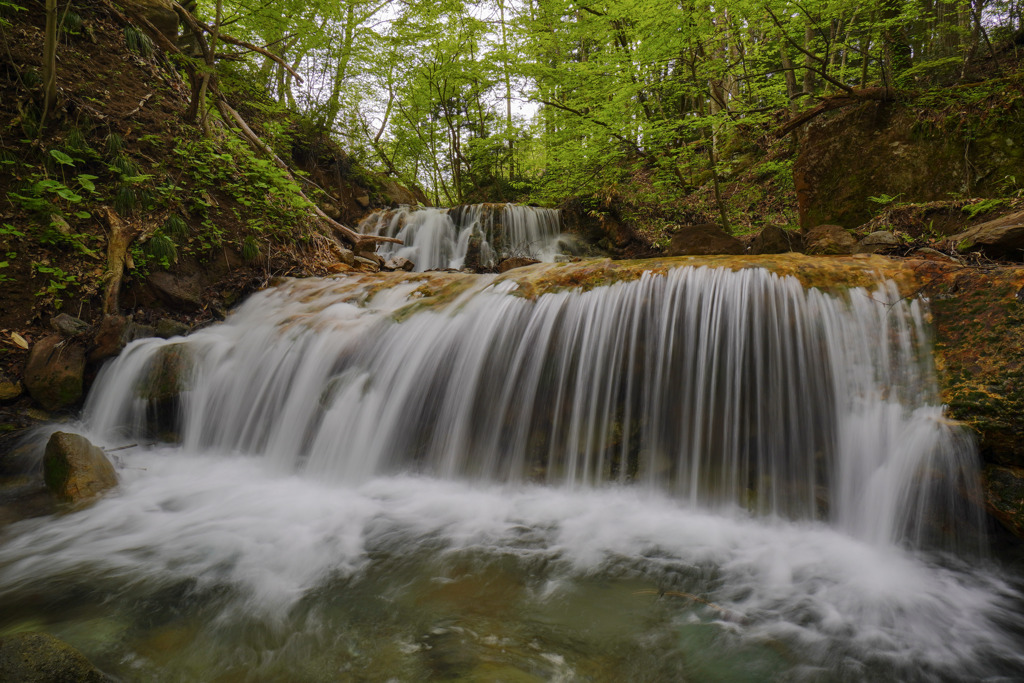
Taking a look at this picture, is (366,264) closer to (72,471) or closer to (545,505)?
(72,471)

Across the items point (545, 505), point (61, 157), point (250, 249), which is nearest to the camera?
point (545, 505)

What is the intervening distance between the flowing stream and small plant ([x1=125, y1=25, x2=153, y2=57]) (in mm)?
6263

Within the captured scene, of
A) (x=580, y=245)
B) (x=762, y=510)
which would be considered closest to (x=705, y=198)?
(x=580, y=245)

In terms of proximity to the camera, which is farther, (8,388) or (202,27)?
(202,27)

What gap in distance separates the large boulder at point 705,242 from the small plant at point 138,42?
9.51m

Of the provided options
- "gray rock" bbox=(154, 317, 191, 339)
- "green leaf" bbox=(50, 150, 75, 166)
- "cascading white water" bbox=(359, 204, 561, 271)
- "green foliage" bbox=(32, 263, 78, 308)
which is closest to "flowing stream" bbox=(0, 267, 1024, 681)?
"gray rock" bbox=(154, 317, 191, 339)

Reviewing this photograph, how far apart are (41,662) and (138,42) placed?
10283mm

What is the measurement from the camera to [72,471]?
3574 mm

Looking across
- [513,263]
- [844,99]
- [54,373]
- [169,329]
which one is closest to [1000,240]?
[844,99]

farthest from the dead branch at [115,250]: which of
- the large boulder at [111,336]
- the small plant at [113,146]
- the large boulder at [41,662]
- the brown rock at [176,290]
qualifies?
the large boulder at [41,662]

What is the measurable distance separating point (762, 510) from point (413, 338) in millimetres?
3484

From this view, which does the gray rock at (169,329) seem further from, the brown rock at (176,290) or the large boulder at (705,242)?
the large boulder at (705,242)

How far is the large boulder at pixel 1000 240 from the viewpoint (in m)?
3.44

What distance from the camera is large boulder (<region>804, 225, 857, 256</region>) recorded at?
16.3ft
